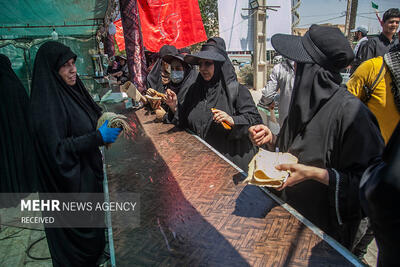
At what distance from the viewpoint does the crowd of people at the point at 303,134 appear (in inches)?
58.0

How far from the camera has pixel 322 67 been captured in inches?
65.9

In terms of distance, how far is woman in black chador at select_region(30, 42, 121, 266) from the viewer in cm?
199

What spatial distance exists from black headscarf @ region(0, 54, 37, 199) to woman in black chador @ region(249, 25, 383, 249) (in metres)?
3.78

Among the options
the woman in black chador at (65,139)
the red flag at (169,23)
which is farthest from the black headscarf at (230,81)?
the red flag at (169,23)

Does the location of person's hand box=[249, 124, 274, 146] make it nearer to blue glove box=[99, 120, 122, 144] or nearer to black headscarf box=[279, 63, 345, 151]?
black headscarf box=[279, 63, 345, 151]

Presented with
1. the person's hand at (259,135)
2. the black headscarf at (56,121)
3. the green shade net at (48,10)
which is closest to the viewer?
the black headscarf at (56,121)

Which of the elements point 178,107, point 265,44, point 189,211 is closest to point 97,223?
point 189,211

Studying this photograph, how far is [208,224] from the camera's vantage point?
190 centimetres

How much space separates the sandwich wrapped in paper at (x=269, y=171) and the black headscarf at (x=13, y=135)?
11.6 ft

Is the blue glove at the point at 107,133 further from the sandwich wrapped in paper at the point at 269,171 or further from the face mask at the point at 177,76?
the face mask at the point at 177,76

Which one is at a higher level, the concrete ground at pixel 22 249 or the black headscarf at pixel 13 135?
the black headscarf at pixel 13 135

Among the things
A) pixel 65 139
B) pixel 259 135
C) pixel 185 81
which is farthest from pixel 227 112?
pixel 65 139

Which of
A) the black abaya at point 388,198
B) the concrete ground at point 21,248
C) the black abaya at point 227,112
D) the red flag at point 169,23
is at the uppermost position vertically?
the red flag at point 169,23

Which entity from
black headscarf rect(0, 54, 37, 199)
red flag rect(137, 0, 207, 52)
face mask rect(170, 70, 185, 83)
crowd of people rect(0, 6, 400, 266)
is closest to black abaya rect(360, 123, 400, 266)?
crowd of people rect(0, 6, 400, 266)
